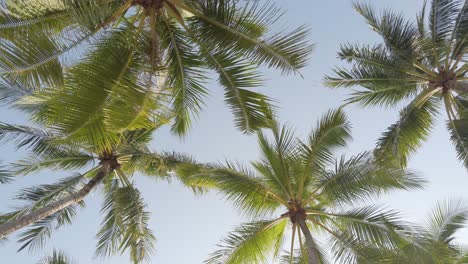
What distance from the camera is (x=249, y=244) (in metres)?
11.1

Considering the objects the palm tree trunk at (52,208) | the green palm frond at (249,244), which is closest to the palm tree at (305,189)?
the green palm frond at (249,244)

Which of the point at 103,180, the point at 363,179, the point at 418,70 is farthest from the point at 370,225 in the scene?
the point at 103,180

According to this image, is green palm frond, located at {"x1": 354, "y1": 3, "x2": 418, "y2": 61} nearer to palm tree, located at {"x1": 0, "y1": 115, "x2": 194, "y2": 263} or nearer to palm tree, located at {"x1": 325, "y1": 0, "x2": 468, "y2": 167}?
palm tree, located at {"x1": 325, "y1": 0, "x2": 468, "y2": 167}

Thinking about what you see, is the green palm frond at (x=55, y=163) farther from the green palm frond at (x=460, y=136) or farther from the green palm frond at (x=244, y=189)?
the green palm frond at (x=460, y=136)

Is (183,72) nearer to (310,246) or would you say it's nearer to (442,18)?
(310,246)

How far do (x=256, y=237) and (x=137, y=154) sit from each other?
3975mm

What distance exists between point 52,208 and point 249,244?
185 inches

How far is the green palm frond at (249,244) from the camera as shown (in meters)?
11.0

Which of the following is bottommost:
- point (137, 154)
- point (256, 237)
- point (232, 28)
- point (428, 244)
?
point (428, 244)

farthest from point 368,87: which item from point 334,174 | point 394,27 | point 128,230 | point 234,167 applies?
point 128,230

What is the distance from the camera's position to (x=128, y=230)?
1211 cm

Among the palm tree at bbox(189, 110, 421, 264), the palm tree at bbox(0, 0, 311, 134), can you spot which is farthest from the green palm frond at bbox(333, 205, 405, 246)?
the palm tree at bbox(0, 0, 311, 134)

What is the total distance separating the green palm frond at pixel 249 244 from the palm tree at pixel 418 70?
3338 millimetres

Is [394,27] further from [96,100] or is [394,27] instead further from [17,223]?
[17,223]
